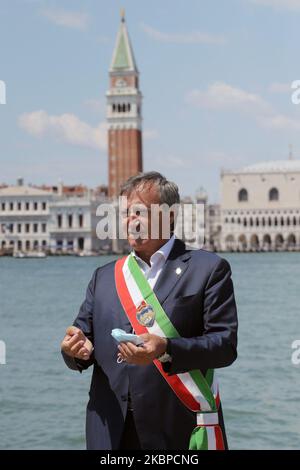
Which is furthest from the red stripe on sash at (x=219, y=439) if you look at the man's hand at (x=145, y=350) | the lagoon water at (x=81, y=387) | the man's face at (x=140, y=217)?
the lagoon water at (x=81, y=387)

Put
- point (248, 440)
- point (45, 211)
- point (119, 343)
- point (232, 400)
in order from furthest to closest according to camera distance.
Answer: point (45, 211), point (232, 400), point (248, 440), point (119, 343)

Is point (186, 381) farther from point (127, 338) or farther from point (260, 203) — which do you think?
point (260, 203)

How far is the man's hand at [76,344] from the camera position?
1.96 metres

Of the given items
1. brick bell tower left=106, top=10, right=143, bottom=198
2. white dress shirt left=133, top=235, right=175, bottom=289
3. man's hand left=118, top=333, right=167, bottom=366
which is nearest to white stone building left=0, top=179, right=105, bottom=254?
brick bell tower left=106, top=10, right=143, bottom=198

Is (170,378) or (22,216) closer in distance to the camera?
(170,378)

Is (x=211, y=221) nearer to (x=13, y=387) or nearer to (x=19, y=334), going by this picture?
→ (x=19, y=334)

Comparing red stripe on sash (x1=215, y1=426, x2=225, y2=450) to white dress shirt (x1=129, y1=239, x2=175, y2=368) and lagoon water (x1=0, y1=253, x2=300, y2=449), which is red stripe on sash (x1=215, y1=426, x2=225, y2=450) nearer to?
white dress shirt (x1=129, y1=239, x2=175, y2=368)

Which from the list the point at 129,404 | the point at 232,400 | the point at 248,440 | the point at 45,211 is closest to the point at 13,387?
the point at 232,400

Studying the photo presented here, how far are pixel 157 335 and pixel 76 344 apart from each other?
18 centimetres

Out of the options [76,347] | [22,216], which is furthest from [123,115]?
[76,347]

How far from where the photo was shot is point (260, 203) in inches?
2554

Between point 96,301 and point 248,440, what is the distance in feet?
13.9
